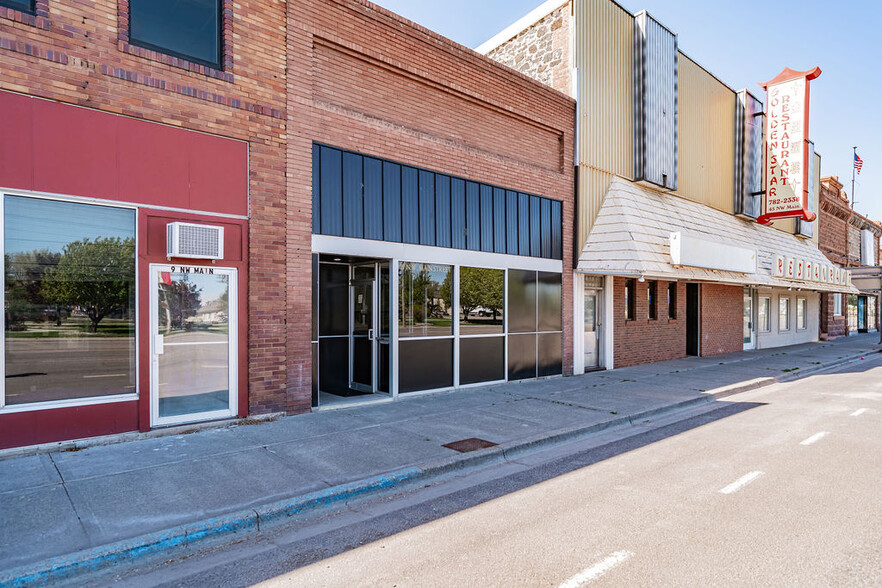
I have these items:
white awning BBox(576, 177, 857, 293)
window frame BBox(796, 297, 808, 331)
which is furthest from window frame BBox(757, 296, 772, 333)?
white awning BBox(576, 177, 857, 293)

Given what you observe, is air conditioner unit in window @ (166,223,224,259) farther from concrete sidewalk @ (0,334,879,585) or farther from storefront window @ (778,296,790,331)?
storefront window @ (778,296,790,331)

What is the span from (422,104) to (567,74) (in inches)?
205

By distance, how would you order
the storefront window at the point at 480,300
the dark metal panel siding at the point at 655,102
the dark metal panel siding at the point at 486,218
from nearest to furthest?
the storefront window at the point at 480,300
the dark metal panel siding at the point at 486,218
the dark metal panel siding at the point at 655,102

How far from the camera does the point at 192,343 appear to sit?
7.78 metres

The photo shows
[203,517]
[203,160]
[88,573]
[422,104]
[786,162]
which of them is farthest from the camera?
[786,162]

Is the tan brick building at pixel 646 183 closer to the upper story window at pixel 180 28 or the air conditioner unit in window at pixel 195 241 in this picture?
the upper story window at pixel 180 28

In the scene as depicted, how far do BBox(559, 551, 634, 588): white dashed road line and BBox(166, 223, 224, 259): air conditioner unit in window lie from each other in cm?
622

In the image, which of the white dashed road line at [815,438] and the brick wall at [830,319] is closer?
the white dashed road line at [815,438]

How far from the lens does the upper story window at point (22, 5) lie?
6.31 metres

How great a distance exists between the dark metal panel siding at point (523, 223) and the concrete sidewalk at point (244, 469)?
3708 millimetres

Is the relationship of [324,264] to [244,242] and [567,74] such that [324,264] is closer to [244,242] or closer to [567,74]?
[244,242]

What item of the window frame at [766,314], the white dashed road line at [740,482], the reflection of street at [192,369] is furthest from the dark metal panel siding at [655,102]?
the reflection of street at [192,369]

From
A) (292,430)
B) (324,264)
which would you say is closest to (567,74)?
(324,264)

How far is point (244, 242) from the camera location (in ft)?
26.7
